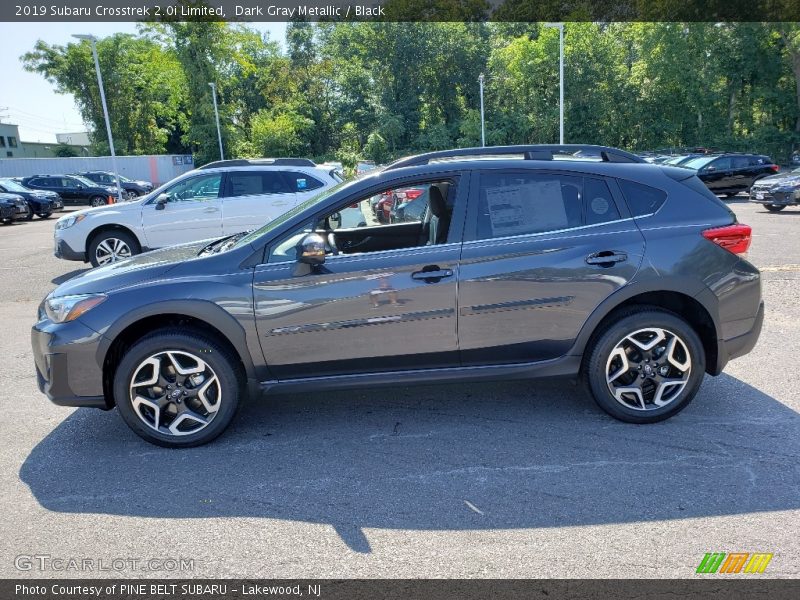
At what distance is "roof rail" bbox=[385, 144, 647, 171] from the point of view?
436cm

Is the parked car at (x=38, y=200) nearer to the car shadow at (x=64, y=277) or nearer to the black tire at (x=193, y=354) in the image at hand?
the car shadow at (x=64, y=277)

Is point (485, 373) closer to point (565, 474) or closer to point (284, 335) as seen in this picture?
point (565, 474)

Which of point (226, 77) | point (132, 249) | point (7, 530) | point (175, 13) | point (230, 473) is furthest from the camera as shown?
point (226, 77)

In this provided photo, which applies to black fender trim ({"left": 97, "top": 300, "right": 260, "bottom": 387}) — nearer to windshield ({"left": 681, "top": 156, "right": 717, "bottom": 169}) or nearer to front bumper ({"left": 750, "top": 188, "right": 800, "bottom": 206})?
front bumper ({"left": 750, "top": 188, "right": 800, "bottom": 206})

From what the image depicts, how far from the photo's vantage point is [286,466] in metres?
3.77

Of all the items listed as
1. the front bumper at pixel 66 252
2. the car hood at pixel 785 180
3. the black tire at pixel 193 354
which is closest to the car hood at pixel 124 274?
the black tire at pixel 193 354

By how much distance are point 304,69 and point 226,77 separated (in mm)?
6886

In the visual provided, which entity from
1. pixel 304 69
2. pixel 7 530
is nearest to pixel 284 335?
pixel 7 530

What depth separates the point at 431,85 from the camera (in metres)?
49.4

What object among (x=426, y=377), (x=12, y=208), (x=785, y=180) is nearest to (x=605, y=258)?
(x=426, y=377)

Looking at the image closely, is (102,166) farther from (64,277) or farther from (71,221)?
(71,221)

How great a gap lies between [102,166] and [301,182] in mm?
39042

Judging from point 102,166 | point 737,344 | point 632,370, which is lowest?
point 632,370

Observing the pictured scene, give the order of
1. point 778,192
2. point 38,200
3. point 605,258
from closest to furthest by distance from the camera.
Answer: point 605,258 → point 778,192 → point 38,200
